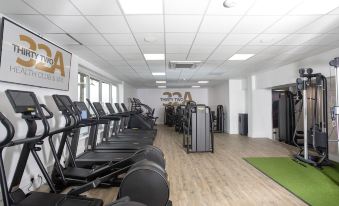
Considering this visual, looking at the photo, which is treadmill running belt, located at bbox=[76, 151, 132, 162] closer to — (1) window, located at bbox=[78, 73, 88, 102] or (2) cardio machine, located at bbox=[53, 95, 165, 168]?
(2) cardio machine, located at bbox=[53, 95, 165, 168]

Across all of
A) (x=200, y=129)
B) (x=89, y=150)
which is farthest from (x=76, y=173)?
(x=200, y=129)

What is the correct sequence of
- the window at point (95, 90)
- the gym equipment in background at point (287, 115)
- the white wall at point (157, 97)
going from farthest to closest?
1. the white wall at point (157, 97)
2. the window at point (95, 90)
3. the gym equipment in background at point (287, 115)

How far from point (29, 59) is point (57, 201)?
1981 mm

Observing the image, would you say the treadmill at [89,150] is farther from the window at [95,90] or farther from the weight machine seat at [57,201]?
the window at [95,90]

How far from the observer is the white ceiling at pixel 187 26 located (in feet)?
8.29

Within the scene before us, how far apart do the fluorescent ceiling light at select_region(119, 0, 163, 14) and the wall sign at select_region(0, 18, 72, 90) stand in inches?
55.8

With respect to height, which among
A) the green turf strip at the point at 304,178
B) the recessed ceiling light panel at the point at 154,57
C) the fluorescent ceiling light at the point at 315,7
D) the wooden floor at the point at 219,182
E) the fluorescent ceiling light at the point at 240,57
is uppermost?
the fluorescent ceiling light at the point at 315,7

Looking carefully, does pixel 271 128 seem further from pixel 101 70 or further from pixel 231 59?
pixel 101 70

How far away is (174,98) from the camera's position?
46.4 ft

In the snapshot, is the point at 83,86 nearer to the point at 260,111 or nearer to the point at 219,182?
the point at 219,182

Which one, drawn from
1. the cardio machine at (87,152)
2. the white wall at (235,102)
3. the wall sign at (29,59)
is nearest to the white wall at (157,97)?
the white wall at (235,102)

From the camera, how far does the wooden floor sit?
2932 millimetres

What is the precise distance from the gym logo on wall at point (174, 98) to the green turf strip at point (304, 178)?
30.2 feet

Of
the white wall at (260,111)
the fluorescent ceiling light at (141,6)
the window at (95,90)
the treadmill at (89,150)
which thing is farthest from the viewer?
the white wall at (260,111)
